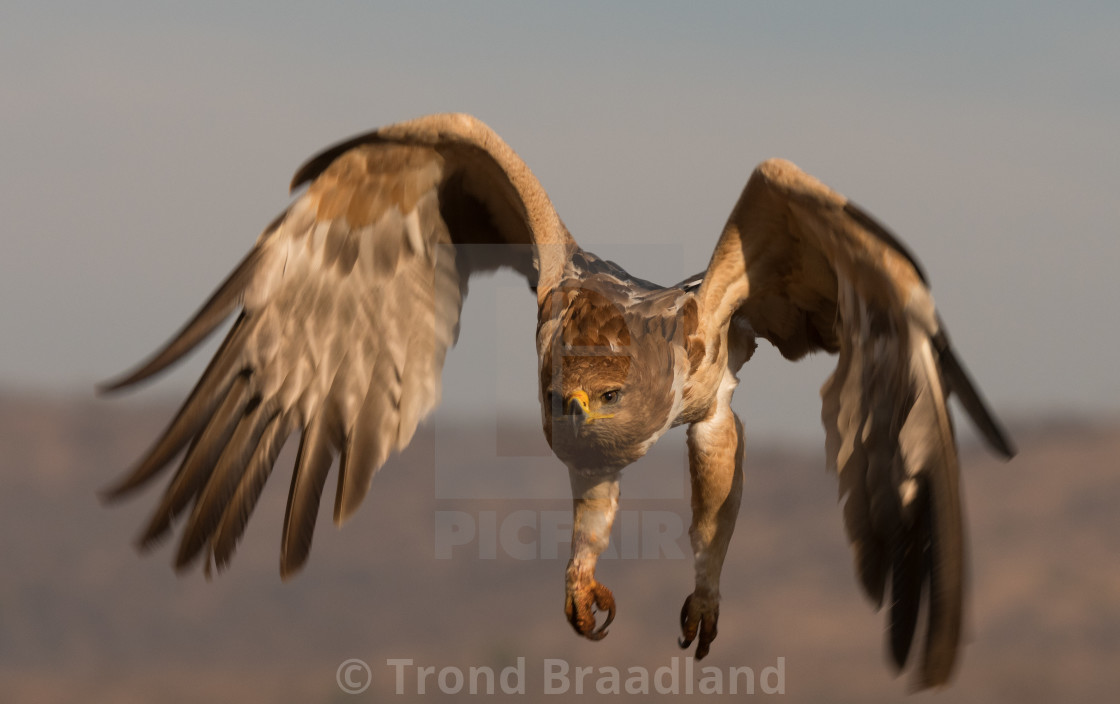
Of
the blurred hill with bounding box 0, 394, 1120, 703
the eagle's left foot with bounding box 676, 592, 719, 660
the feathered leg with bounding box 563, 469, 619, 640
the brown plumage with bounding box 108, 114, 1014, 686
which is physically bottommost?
the blurred hill with bounding box 0, 394, 1120, 703

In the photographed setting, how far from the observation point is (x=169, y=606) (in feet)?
188

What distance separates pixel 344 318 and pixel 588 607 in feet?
8.16

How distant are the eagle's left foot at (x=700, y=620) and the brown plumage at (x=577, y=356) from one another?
0.6 inches

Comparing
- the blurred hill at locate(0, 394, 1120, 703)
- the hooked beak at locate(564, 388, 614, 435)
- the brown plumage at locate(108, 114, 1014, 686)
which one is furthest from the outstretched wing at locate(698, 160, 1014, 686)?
the blurred hill at locate(0, 394, 1120, 703)

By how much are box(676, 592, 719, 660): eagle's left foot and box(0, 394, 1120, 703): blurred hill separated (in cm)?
3111

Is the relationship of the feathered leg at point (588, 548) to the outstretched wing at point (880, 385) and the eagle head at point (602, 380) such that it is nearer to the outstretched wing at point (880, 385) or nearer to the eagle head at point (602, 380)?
the eagle head at point (602, 380)

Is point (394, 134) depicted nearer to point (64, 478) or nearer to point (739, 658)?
point (739, 658)

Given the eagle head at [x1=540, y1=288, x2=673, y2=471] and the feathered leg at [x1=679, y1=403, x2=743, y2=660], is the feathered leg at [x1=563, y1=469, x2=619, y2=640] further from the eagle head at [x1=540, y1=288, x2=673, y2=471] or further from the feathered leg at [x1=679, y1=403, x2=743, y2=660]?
the eagle head at [x1=540, y1=288, x2=673, y2=471]

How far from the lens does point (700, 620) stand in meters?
7.63

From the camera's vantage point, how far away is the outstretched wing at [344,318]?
7.40m

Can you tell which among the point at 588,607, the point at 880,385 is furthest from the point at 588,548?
the point at 880,385

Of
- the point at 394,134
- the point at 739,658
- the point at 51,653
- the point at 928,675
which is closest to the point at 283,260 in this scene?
the point at 394,134

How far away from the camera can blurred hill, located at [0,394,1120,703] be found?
44031 mm

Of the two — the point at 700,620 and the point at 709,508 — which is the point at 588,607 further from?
the point at 709,508
